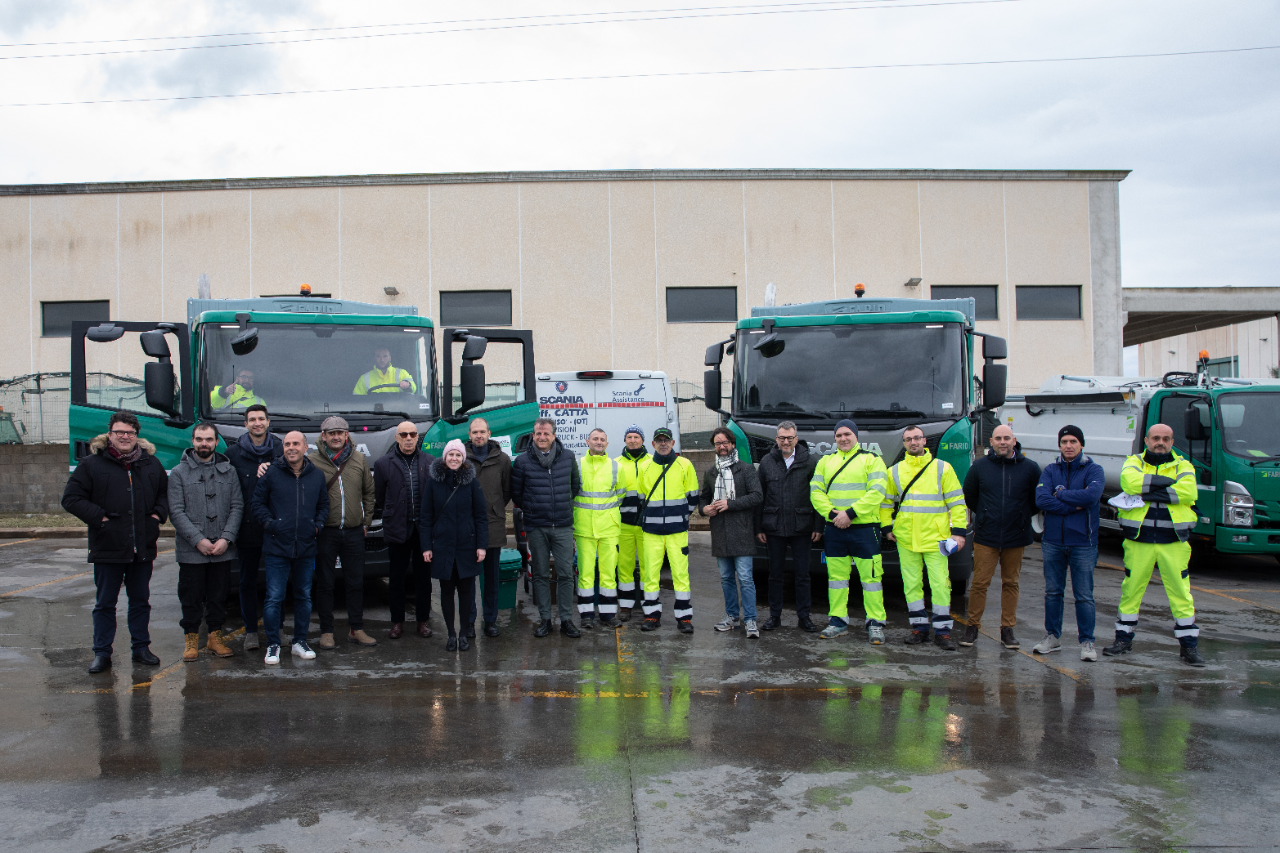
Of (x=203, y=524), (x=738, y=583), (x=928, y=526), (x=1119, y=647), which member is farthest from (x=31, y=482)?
(x=1119, y=647)

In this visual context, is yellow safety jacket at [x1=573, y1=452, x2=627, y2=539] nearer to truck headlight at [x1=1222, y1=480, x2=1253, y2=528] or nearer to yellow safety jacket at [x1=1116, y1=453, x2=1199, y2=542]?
yellow safety jacket at [x1=1116, y1=453, x2=1199, y2=542]

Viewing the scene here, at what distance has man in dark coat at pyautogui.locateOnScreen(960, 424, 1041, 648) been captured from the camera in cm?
722

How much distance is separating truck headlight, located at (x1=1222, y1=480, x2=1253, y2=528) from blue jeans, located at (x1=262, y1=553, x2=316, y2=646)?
406 inches

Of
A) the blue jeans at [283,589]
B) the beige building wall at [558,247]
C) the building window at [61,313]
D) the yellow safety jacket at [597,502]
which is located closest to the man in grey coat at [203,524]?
the blue jeans at [283,589]

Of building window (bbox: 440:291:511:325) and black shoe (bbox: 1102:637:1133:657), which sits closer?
black shoe (bbox: 1102:637:1133:657)

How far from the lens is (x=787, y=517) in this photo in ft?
25.8

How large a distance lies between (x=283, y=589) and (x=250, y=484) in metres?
0.90

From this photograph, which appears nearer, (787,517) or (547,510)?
(547,510)

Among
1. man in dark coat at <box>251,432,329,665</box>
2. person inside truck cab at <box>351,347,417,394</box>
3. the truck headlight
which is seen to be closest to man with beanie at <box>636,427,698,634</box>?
person inside truck cab at <box>351,347,417,394</box>

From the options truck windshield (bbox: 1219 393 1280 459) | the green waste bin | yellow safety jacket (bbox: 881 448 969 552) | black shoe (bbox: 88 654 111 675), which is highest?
truck windshield (bbox: 1219 393 1280 459)

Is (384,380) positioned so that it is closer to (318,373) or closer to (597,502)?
(318,373)

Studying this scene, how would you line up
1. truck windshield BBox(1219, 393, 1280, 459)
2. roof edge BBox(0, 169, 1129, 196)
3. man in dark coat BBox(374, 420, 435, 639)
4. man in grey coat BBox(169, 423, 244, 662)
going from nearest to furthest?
man in grey coat BBox(169, 423, 244, 662), man in dark coat BBox(374, 420, 435, 639), truck windshield BBox(1219, 393, 1280, 459), roof edge BBox(0, 169, 1129, 196)

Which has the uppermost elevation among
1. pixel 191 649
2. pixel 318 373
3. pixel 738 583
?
pixel 318 373

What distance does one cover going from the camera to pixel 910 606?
7.62 meters
